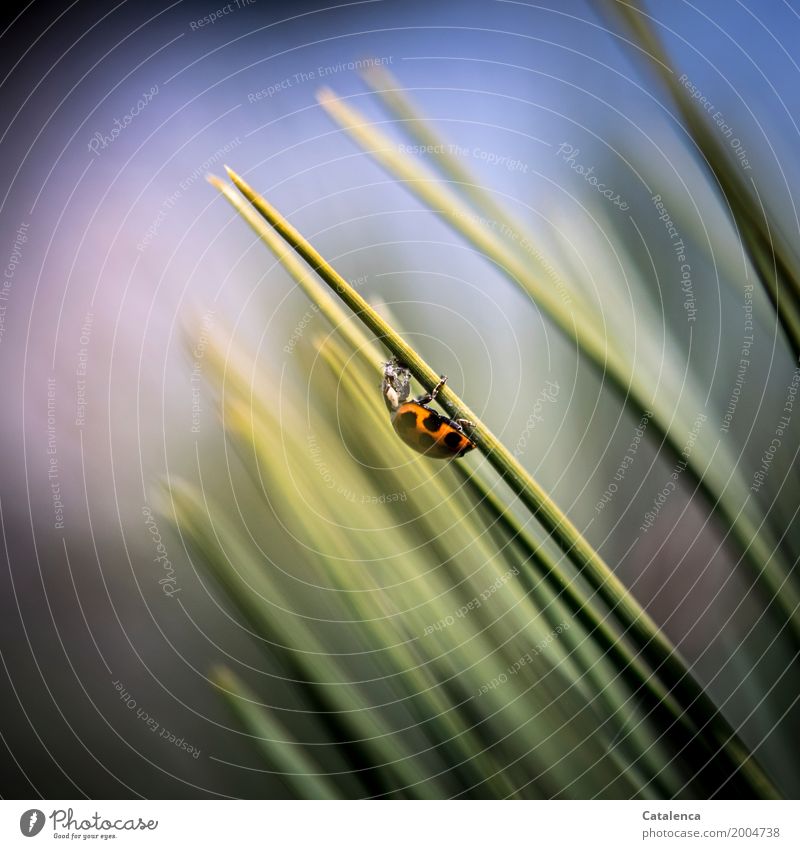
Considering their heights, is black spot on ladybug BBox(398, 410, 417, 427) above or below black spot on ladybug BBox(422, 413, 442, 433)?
above

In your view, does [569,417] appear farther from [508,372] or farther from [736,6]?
[736,6]

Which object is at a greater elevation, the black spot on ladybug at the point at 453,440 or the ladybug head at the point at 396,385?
the ladybug head at the point at 396,385
